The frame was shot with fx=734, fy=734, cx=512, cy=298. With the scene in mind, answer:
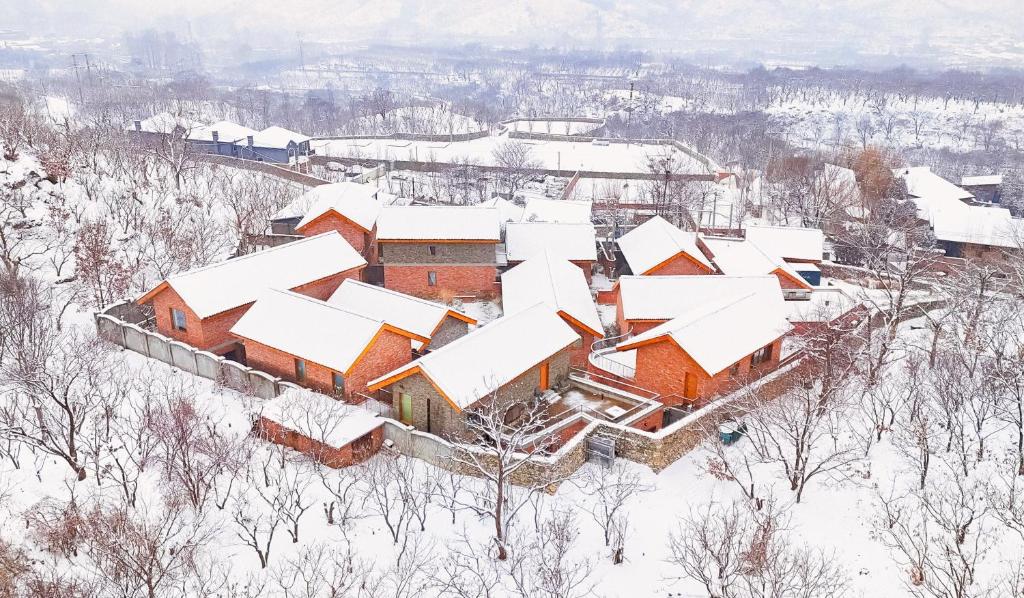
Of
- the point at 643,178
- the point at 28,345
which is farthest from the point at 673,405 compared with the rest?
the point at 643,178

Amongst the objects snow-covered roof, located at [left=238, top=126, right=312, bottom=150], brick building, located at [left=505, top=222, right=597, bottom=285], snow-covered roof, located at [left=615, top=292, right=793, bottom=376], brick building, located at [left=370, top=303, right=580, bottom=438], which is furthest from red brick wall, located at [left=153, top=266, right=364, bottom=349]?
snow-covered roof, located at [left=238, top=126, right=312, bottom=150]

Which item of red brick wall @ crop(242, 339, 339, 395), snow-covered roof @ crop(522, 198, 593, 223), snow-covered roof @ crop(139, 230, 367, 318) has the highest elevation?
snow-covered roof @ crop(139, 230, 367, 318)

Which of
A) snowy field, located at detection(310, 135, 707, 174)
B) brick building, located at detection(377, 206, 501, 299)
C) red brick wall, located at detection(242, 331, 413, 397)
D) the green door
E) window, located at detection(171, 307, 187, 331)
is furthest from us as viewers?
snowy field, located at detection(310, 135, 707, 174)

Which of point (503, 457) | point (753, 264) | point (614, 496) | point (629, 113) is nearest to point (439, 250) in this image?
point (753, 264)

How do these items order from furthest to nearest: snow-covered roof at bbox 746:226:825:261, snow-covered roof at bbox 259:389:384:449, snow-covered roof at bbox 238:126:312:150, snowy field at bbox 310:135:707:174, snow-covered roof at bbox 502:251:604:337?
snowy field at bbox 310:135:707:174
snow-covered roof at bbox 238:126:312:150
snow-covered roof at bbox 746:226:825:261
snow-covered roof at bbox 502:251:604:337
snow-covered roof at bbox 259:389:384:449

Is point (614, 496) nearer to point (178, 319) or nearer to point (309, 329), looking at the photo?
point (309, 329)

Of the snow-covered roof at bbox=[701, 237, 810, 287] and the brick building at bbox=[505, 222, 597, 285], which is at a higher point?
the brick building at bbox=[505, 222, 597, 285]

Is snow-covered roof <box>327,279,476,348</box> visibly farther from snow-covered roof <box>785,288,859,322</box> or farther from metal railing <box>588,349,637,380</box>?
snow-covered roof <box>785,288,859,322</box>
